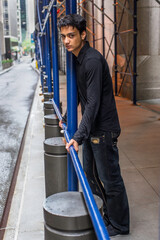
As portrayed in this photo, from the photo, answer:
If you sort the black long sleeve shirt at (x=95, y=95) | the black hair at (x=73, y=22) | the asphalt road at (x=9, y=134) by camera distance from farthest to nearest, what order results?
the asphalt road at (x=9, y=134)
the black hair at (x=73, y=22)
the black long sleeve shirt at (x=95, y=95)

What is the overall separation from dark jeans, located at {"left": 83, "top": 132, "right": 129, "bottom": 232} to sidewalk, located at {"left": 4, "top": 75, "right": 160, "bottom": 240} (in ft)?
0.92

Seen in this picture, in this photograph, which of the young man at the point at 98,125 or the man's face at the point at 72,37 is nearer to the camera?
the young man at the point at 98,125

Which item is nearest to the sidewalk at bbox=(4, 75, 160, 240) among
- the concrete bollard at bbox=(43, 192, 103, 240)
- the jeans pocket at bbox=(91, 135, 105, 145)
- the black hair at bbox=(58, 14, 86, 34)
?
the jeans pocket at bbox=(91, 135, 105, 145)

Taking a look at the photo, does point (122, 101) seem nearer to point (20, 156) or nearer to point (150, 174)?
point (20, 156)

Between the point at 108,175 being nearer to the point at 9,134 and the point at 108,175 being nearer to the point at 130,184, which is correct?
the point at 130,184

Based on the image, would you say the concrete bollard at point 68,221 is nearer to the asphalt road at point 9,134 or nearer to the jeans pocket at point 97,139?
the jeans pocket at point 97,139

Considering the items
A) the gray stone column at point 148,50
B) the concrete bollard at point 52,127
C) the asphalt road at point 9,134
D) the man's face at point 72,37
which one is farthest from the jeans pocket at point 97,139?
the gray stone column at point 148,50

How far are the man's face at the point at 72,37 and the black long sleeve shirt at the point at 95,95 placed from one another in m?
0.05

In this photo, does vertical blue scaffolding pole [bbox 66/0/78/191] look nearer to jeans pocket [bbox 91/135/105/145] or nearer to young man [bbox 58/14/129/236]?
young man [bbox 58/14/129/236]

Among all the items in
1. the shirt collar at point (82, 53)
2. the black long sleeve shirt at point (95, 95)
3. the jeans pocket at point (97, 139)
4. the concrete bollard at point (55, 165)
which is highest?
the shirt collar at point (82, 53)

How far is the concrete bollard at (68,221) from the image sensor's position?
6.26ft

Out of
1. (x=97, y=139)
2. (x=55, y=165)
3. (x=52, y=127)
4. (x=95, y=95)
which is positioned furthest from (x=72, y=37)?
(x=52, y=127)

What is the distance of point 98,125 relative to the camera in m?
2.85

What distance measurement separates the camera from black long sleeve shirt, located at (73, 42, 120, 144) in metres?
2.48
